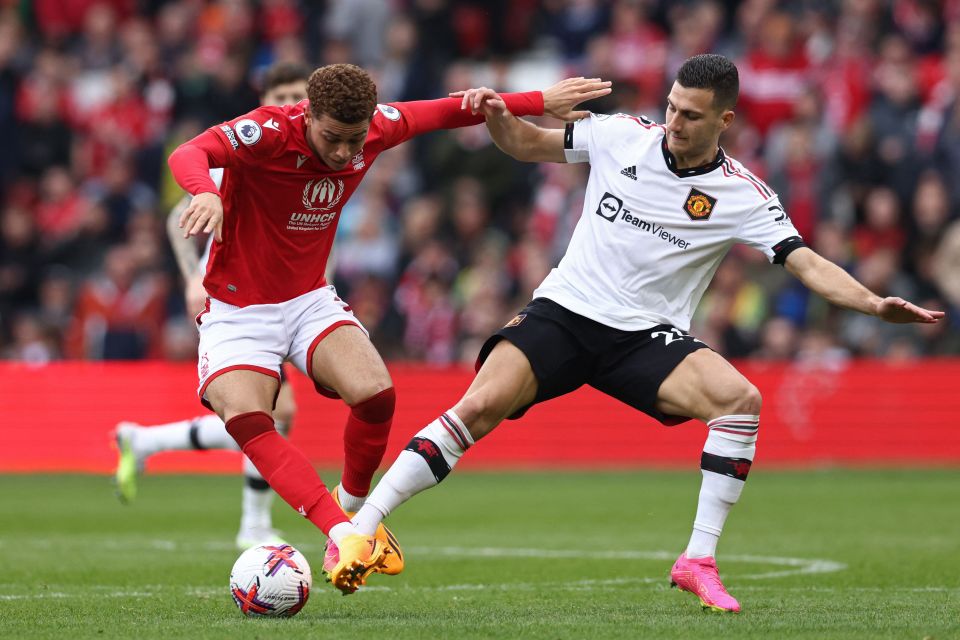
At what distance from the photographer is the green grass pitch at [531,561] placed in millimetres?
6758

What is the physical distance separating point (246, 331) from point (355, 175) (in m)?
0.98

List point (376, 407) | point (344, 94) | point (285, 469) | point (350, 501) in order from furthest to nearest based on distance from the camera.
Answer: point (350, 501)
point (376, 407)
point (285, 469)
point (344, 94)

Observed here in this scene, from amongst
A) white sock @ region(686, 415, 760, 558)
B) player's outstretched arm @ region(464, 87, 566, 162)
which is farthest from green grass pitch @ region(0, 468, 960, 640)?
player's outstretched arm @ region(464, 87, 566, 162)

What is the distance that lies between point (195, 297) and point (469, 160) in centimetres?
1169

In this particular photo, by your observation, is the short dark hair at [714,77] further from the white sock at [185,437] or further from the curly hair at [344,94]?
the white sock at [185,437]

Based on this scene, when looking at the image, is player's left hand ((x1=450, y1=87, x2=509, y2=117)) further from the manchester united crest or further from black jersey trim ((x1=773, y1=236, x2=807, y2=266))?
black jersey trim ((x1=773, y1=236, x2=807, y2=266))

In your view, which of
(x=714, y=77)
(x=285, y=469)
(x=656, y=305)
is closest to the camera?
(x=285, y=469)

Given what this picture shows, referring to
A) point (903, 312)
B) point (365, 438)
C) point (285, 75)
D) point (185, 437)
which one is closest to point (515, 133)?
point (365, 438)

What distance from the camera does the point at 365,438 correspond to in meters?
8.18

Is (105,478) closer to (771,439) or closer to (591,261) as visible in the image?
(771,439)

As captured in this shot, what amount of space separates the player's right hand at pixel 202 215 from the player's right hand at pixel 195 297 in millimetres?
1350

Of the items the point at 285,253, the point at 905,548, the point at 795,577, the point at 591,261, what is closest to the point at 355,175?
the point at 285,253

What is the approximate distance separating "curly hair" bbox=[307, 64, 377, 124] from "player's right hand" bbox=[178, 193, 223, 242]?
0.78 metres

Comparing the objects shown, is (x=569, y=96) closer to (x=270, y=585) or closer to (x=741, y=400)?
(x=741, y=400)
